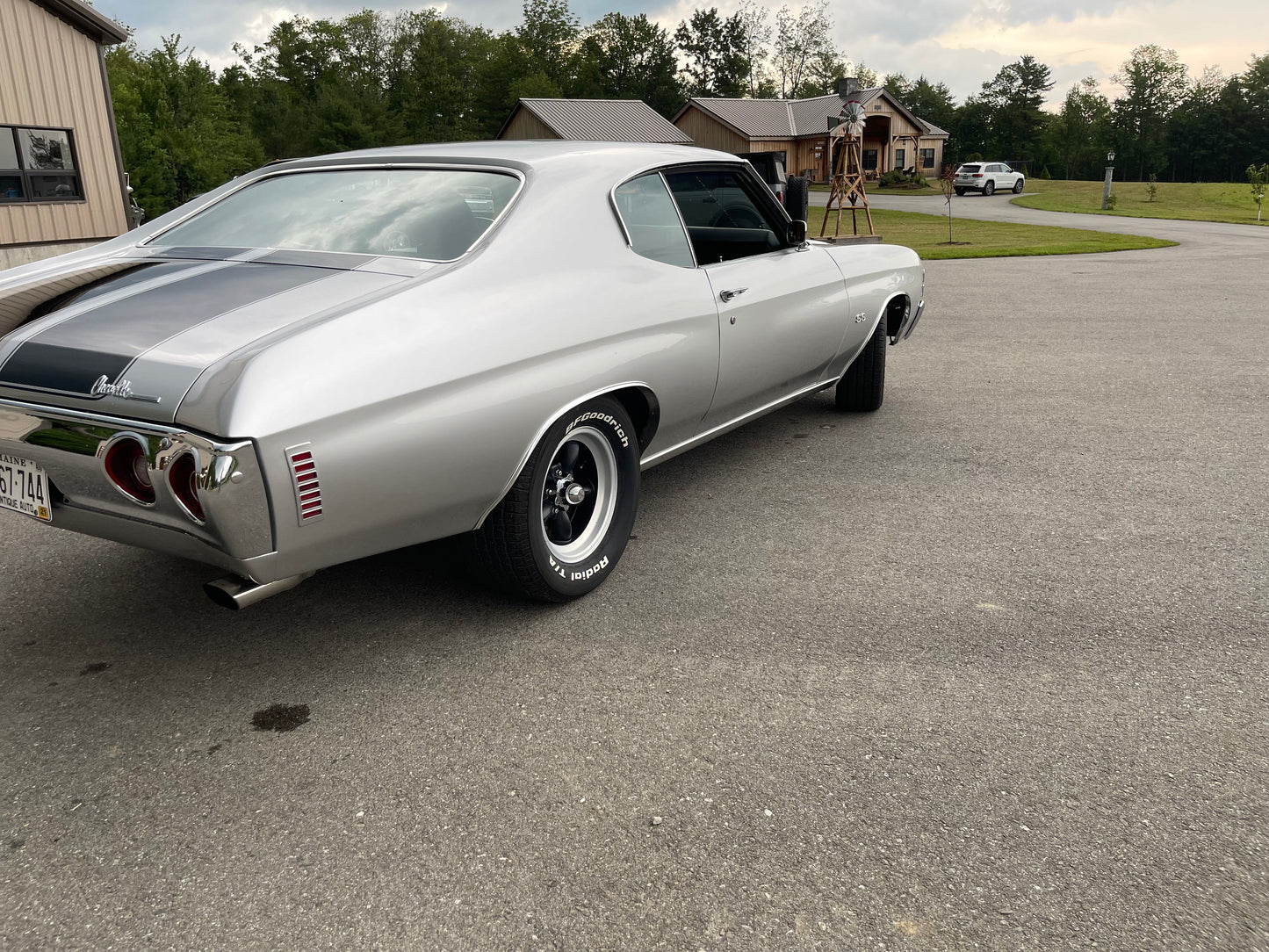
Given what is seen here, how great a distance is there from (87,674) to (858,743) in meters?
2.30

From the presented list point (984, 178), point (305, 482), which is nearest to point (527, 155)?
point (305, 482)

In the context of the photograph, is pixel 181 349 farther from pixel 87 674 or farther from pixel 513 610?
pixel 513 610

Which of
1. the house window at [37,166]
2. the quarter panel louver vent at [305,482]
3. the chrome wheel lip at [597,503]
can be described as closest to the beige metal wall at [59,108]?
the house window at [37,166]

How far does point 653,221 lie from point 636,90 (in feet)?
292

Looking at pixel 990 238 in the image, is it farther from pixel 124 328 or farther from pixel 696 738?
pixel 124 328

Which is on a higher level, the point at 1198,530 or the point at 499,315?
the point at 499,315

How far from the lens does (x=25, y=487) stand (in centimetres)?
277

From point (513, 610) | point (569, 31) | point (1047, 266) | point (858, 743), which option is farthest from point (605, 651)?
point (569, 31)

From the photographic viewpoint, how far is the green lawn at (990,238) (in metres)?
18.3

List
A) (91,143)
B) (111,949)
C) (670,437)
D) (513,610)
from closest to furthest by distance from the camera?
(111,949), (513,610), (670,437), (91,143)

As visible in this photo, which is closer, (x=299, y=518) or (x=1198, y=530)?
(x=299, y=518)

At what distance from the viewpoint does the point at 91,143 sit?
16594 millimetres

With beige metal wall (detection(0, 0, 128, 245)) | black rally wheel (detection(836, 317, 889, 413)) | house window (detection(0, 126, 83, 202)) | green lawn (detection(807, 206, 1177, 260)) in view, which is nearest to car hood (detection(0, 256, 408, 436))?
black rally wheel (detection(836, 317, 889, 413))


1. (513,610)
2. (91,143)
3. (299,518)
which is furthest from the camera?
(91,143)
